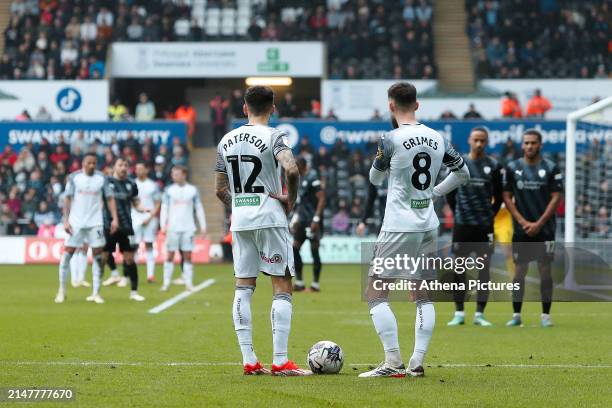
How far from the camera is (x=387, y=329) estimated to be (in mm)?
8617

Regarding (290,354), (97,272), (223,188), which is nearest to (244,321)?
(223,188)

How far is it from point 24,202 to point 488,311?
17.1 metres

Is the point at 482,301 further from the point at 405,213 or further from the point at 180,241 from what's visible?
the point at 180,241

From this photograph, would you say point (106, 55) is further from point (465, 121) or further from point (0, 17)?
point (465, 121)

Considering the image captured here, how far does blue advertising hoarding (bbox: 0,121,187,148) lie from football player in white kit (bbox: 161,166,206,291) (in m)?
10.8

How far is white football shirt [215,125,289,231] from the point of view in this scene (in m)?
8.73

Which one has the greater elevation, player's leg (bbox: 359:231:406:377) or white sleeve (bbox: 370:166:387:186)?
white sleeve (bbox: 370:166:387:186)

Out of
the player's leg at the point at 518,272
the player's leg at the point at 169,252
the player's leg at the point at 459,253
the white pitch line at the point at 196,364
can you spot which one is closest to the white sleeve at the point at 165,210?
the player's leg at the point at 169,252

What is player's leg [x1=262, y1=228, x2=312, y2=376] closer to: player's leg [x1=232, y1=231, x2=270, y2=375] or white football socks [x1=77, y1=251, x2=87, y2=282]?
player's leg [x1=232, y1=231, x2=270, y2=375]

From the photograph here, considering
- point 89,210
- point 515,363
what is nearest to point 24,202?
point 89,210

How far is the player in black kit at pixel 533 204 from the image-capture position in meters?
13.3

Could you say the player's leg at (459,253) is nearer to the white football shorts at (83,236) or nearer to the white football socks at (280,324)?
the white football socks at (280,324)

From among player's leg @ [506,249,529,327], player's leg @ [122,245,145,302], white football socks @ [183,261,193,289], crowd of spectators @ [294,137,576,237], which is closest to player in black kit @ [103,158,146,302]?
player's leg @ [122,245,145,302]

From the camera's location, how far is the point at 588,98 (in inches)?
1334
